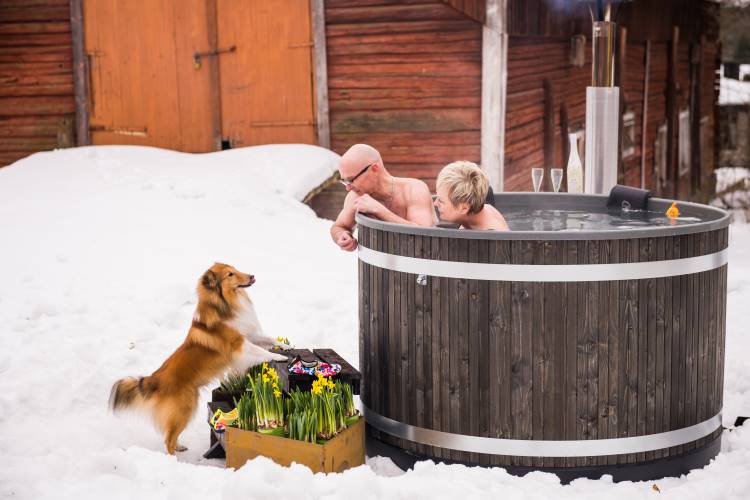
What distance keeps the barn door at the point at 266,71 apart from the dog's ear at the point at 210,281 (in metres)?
7.71

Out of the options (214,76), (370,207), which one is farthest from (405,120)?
(370,207)

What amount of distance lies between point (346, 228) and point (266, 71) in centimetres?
761

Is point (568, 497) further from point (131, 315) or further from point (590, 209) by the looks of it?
point (131, 315)

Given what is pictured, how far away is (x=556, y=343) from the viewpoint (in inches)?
193

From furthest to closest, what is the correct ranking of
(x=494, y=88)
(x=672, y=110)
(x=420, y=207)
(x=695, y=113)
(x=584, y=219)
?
(x=695, y=113), (x=672, y=110), (x=494, y=88), (x=584, y=219), (x=420, y=207)

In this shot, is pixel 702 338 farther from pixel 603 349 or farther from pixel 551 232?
pixel 551 232

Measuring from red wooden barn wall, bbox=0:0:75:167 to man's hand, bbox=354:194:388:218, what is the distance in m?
8.84

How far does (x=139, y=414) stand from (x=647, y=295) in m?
2.55

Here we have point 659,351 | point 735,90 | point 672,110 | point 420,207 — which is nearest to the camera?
point 659,351

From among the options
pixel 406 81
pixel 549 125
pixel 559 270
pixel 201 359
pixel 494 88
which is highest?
pixel 406 81

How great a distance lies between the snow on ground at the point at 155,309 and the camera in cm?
482

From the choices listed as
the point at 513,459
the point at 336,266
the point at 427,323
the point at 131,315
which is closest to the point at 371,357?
the point at 427,323

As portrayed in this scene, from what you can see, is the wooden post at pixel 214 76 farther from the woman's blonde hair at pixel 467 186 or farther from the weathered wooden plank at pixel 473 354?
the weathered wooden plank at pixel 473 354

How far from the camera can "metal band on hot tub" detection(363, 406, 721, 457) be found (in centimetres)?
497
